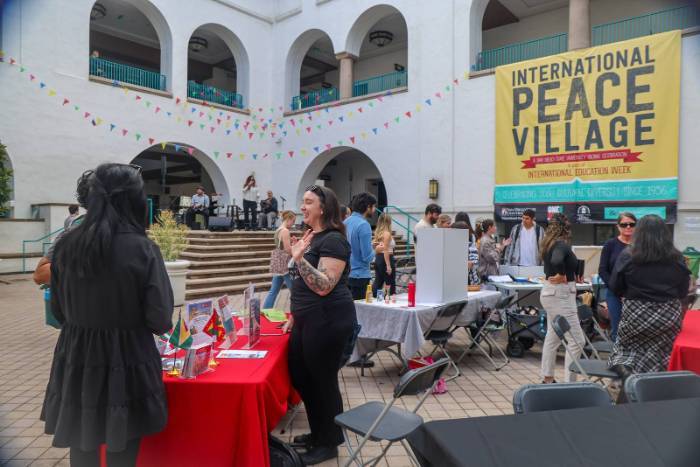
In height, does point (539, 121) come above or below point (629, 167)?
above

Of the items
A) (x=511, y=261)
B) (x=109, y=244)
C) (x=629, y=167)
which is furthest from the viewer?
(x=629, y=167)

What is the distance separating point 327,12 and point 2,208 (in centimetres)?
1134

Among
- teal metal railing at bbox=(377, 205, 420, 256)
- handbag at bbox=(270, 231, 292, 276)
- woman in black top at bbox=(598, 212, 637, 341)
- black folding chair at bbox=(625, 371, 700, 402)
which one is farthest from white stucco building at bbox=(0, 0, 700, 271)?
black folding chair at bbox=(625, 371, 700, 402)

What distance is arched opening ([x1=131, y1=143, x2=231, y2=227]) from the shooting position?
1647 centimetres

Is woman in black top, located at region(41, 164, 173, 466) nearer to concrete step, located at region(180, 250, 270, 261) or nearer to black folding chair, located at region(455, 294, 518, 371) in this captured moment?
black folding chair, located at region(455, 294, 518, 371)

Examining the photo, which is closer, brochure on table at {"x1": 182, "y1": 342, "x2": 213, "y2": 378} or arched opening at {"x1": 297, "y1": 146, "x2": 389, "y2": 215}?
brochure on table at {"x1": 182, "y1": 342, "x2": 213, "y2": 378}

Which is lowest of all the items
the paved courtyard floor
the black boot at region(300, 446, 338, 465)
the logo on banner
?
the paved courtyard floor

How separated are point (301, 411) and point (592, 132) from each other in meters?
10.1

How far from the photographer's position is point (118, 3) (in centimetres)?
1526

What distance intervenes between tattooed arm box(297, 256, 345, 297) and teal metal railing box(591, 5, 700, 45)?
10.1m

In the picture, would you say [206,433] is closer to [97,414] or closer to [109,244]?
[97,414]

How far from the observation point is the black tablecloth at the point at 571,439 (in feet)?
5.36

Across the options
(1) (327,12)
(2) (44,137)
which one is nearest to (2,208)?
(2) (44,137)

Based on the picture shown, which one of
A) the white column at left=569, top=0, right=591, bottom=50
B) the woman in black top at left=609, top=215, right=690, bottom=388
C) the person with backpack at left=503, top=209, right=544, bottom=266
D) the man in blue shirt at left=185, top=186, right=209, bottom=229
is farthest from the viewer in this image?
the man in blue shirt at left=185, top=186, right=209, bottom=229
